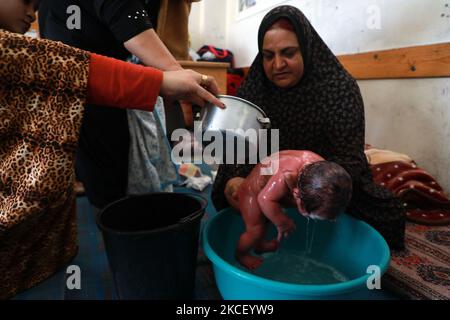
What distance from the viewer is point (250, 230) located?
0.99 m

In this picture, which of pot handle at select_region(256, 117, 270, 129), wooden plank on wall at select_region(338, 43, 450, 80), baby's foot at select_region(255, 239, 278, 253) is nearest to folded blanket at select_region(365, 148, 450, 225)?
wooden plank on wall at select_region(338, 43, 450, 80)

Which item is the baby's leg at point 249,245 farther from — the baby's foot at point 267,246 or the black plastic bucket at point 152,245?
the black plastic bucket at point 152,245

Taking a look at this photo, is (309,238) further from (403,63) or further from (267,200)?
(403,63)

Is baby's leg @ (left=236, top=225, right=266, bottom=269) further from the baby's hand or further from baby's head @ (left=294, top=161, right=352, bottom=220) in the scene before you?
baby's head @ (left=294, top=161, right=352, bottom=220)

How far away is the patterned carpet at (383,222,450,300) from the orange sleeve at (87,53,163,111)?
3.09 feet

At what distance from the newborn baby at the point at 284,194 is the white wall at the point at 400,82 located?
3.07ft

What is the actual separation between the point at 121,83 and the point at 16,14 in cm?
37

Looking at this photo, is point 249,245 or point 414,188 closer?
point 249,245

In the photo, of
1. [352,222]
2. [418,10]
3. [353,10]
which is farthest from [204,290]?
[353,10]

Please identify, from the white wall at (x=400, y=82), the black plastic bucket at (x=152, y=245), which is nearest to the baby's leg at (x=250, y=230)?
the black plastic bucket at (x=152, y=245)

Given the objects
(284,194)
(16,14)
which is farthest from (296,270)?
(16,14)

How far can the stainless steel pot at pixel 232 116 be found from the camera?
0.86 meters

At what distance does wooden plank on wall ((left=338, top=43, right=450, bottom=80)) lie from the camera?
1430 millimetres

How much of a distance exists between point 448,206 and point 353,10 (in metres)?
1.25
